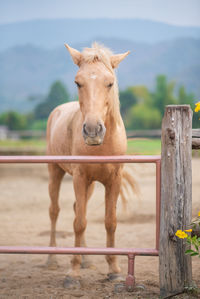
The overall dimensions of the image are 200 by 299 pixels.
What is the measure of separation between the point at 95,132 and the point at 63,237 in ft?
10.0

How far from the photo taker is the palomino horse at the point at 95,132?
295 cm

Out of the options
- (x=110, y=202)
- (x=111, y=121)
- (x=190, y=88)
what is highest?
(x=190, y=88)

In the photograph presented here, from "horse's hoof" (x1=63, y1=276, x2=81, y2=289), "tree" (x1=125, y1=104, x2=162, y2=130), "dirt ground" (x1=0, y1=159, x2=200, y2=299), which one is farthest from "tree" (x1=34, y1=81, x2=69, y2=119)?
"horse's hoof" (x1=63, y1=276, x2=81, y2=289)

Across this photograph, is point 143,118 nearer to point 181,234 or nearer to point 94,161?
point 94,161

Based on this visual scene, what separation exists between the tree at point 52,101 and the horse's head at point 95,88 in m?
60.0

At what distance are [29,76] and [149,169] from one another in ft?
331

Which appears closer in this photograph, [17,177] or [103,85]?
[103,85]

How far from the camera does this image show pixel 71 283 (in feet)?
11.2

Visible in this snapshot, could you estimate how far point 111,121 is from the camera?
3449 millimetres

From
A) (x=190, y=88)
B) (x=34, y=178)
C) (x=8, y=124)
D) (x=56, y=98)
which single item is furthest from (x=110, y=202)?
(x=190, y=88)

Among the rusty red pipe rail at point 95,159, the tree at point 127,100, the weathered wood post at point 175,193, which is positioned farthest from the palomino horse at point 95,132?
the tree at point 127,100

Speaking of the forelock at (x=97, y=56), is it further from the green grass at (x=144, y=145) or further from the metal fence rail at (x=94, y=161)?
the green grass at (x=144, y=145)

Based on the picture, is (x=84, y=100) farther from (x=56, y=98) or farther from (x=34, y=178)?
(x=56, y=98)

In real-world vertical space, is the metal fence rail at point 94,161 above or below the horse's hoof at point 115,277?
above
